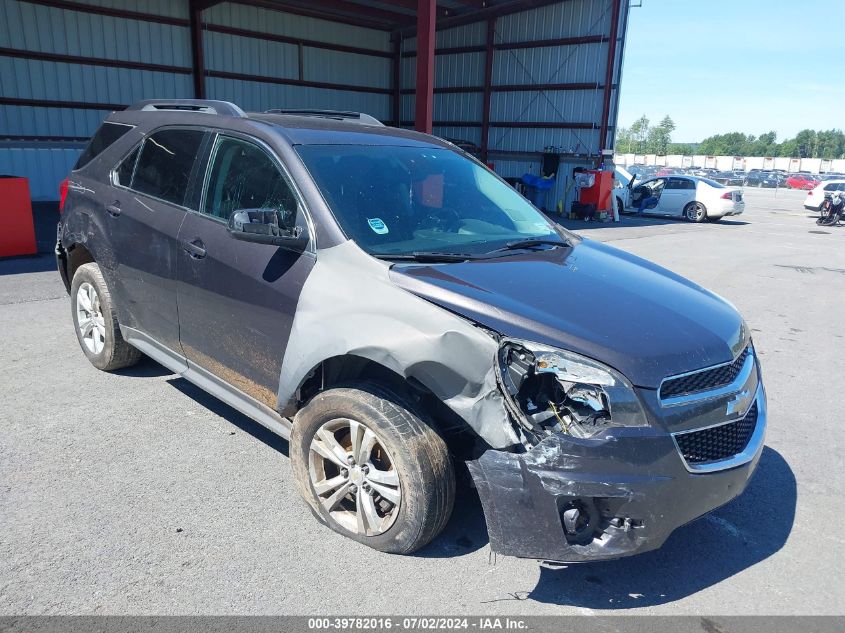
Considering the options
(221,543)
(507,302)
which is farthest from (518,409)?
(221,543)

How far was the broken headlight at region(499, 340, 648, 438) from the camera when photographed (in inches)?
94.9

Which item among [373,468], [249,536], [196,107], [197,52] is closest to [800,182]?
[197,52]

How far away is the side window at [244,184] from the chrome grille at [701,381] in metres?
1.89

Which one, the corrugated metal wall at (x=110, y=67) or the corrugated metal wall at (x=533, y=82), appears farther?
the corrugated metal wall at (x=533, y=82)

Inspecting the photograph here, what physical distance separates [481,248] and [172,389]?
263cm

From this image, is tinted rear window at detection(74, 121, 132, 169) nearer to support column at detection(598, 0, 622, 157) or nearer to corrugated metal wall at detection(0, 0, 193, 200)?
corrugated metal wall at detection(0, 0, 193, 200)

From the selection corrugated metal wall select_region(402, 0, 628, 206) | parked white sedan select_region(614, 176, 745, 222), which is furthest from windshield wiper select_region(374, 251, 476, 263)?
parked white sedan select_region(614, 176, 745, 222)

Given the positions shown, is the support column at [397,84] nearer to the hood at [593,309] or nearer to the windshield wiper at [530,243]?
the windshield wiper at [530,243]

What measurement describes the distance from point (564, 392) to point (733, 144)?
5852 inches

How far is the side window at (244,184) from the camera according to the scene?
335 centimetres

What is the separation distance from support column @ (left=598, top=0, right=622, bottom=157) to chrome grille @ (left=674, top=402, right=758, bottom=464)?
18.9 metres

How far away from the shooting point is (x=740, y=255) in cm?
1334

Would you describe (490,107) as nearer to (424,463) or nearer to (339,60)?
(339,60)

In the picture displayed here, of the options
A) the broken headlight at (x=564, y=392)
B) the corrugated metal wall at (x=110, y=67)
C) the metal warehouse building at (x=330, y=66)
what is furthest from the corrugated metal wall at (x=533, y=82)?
the broken headlight at (x=564, y=392)
